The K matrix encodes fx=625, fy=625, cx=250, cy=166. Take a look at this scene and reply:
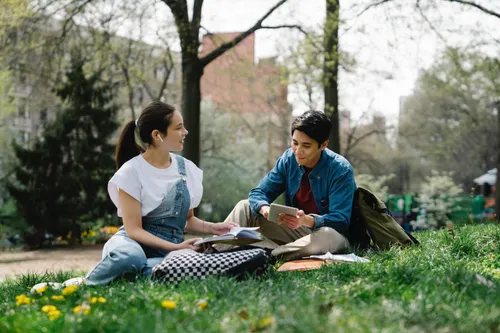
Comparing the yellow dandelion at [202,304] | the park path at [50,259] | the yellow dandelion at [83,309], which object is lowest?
the park path at [50,259]

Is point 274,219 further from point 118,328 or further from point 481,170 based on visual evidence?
point 481,170

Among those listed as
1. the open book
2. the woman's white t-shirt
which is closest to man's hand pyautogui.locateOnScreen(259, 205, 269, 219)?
the open book

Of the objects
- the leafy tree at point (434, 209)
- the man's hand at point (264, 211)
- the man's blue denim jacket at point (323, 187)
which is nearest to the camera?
the man's hand at point (264, 211)

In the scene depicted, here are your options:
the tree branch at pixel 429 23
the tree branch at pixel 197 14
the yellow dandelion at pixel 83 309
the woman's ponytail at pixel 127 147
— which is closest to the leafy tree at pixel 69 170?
the tree branch at pixel 197 14

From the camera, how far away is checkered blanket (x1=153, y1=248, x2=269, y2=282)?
420 centimetres

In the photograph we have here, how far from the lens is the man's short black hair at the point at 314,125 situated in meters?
5.62

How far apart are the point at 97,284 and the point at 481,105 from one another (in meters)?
35.8

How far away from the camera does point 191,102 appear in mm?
13844

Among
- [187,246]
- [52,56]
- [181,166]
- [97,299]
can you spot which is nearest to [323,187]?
[181,166]

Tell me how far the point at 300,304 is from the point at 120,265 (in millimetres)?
1739

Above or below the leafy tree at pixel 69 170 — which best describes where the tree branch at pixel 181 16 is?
above

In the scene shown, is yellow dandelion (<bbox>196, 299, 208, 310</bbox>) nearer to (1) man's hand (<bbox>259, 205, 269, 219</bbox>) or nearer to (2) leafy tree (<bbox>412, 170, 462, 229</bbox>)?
(1) man's hand (<bbox>259, 205, 269, 219</bbox>)

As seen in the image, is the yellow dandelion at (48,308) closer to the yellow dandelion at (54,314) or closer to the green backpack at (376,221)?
the yellow dandelion at (54,314)

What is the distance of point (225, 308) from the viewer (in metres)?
3.31
